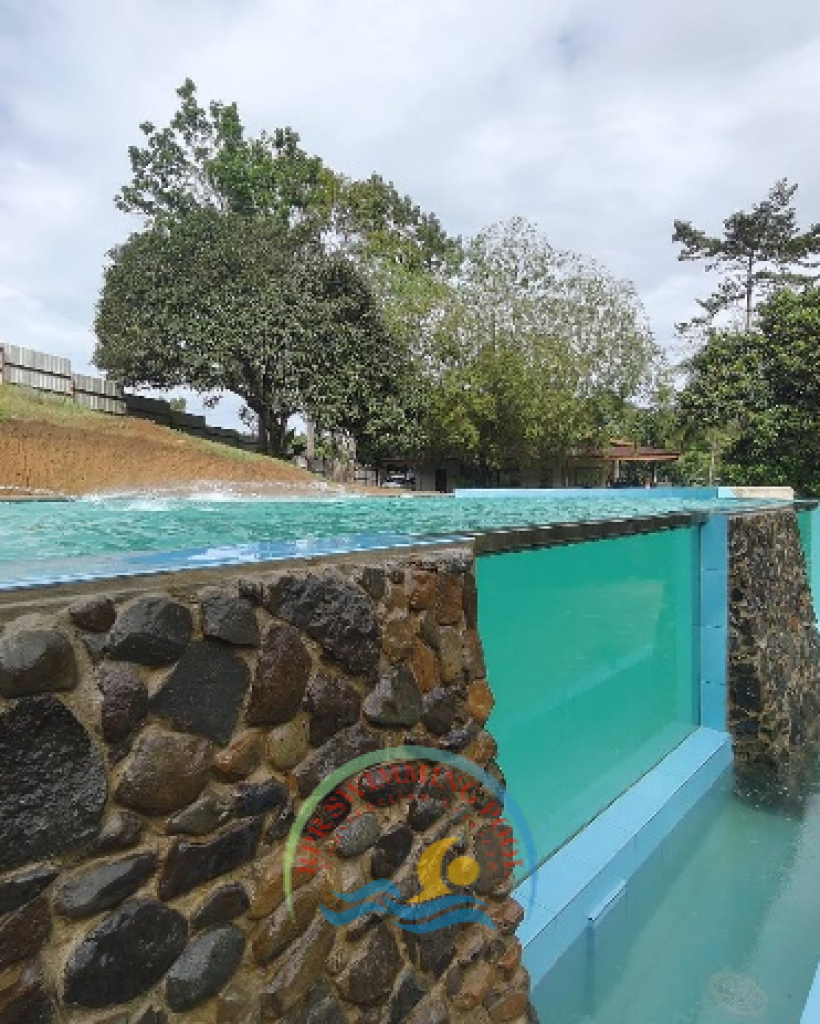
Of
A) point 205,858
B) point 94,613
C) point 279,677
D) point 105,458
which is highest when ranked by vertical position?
point 105,458

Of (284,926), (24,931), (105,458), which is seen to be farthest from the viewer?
(105,458)

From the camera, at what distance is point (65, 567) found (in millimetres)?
1649

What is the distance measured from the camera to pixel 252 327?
58.5 feet

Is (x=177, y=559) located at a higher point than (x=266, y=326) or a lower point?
lower

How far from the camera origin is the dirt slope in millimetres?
11727

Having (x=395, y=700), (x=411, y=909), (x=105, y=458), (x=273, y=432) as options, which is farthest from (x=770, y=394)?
(x=411, y=909)

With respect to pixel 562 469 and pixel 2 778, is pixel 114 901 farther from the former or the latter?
pixel 562 469

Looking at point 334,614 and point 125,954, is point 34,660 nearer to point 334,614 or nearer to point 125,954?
point 125,954

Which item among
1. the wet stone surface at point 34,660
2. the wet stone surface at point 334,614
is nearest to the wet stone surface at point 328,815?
the wet stone surface at point 334,614

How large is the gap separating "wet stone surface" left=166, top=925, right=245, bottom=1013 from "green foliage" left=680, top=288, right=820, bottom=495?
17653mm

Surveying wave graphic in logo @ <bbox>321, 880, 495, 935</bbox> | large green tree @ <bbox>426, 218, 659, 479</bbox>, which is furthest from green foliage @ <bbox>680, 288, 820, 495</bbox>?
wave graphic in logo @ <bbox>321, 880, 495, 935</bbox>

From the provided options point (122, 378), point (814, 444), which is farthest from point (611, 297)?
point (122, 378)

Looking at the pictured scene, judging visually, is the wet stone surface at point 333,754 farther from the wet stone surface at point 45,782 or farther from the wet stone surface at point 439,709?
the wet stone surface at point 45,782

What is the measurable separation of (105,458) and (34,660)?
1262 centimetres
